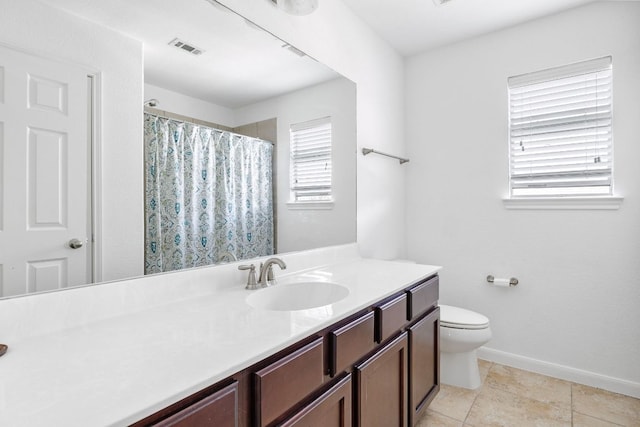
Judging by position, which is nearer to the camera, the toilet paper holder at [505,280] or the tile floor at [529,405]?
the tile floor at [529,405]

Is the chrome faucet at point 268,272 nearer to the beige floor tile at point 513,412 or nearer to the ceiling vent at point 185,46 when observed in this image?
the ceiling vent at point 185,46

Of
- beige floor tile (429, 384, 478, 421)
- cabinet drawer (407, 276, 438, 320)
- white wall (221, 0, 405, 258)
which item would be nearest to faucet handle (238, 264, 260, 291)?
cabinet drawer (407, 276, 438, 320)

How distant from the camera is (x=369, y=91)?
2447 millimetres

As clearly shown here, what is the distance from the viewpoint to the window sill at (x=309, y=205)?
1797 mm

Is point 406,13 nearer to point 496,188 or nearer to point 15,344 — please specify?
point 496,188

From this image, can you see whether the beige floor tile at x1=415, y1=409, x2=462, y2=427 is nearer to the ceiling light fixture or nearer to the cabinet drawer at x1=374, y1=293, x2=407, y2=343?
the cabinet drawer at x1=374, y1=293, x2=407, y2=343

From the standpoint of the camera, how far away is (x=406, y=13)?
7.48 ft

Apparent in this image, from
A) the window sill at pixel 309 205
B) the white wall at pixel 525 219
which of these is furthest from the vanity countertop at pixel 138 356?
the white wall at pixel 525 219

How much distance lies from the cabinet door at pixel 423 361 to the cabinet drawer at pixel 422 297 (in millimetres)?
53

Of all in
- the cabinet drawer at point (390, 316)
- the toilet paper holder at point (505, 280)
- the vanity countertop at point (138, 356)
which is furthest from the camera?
the toilet paper holder at point (505, 280)

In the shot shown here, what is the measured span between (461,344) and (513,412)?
Result: 432mm

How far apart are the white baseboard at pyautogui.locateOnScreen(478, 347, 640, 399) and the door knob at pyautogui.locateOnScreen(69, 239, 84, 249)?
2.70 m

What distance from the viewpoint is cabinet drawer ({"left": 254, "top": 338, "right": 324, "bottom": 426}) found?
0.81m

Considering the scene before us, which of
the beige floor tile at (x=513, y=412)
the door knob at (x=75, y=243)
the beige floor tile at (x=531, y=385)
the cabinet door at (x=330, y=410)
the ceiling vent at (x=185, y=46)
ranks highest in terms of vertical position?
the ceiling vent at (x=185, y=46)
